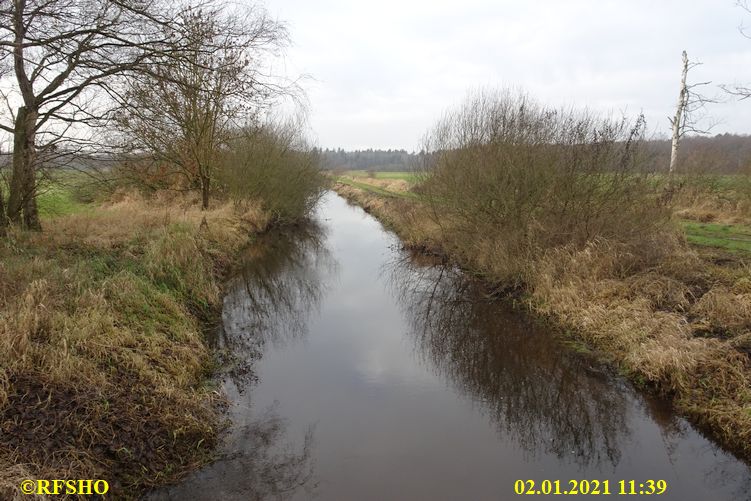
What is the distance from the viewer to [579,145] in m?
10.0

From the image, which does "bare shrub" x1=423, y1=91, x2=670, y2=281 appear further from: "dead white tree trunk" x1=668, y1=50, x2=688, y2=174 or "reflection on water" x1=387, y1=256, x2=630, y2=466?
"dead white tree trunk" x1=668, y1=50, x2=688, y2=174

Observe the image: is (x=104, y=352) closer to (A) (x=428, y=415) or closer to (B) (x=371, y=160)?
(A) (x=428, y=415)

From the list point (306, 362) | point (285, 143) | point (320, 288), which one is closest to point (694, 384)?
point (306, 362)

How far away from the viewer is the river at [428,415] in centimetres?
461

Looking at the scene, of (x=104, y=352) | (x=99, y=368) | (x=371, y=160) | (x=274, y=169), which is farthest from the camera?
(x=371, y=160)

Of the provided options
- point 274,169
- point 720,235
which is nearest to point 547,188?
point 720,235

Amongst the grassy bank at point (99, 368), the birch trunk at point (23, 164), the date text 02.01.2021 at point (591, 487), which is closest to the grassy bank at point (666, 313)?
the date text 02.01.2021 at point (591, 487)

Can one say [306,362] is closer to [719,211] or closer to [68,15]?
[68,15]

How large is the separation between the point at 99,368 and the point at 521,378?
5696 mm

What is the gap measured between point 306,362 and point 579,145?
7522mm

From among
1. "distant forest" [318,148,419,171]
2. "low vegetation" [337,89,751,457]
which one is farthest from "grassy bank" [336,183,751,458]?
"distant forest" [318,148,419,171]

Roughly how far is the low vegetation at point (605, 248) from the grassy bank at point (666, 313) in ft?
0.06

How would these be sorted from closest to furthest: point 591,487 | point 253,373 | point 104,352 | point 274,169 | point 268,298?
point 591,487
point 104,352
point 253,373
point 268,298
point 274,169

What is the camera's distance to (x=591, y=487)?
182 inches
